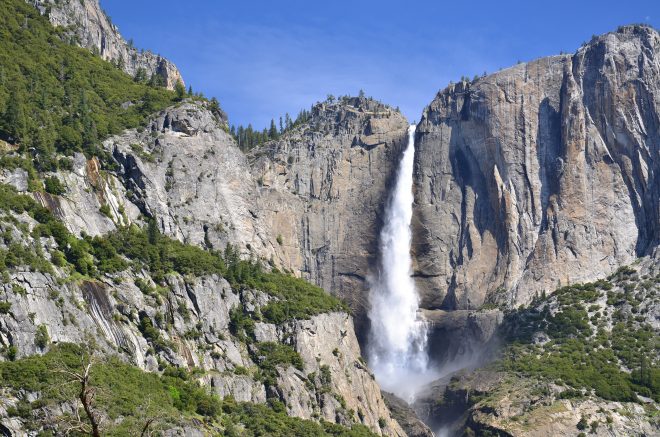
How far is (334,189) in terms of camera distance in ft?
476

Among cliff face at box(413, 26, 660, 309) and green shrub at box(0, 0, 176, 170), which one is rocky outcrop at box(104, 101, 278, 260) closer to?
green shrub at box(0, 0, 176, 170)

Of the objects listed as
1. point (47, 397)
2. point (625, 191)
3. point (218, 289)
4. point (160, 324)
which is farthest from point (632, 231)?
point (47, 397)

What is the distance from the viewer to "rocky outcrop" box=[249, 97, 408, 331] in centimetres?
13988

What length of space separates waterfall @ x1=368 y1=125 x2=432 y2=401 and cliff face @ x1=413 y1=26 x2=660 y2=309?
1827 mm

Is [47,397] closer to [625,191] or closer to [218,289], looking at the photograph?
[218,289]

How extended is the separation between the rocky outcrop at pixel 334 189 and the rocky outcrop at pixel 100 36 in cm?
2068

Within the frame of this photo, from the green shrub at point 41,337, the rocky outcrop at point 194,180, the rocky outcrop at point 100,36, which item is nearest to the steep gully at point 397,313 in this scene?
the rocky outcrop at point 194,180

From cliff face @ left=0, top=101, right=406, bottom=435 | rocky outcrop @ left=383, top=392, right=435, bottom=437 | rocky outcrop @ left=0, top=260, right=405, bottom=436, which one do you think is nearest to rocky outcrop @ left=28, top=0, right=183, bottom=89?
cliff face @ left=0, top=101, right=406, bottom=435

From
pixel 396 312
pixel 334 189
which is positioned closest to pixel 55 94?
pixel 334 189

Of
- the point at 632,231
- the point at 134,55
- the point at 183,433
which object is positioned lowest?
the point at 183,433

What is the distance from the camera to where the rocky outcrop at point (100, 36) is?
465 feet

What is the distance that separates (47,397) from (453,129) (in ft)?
279

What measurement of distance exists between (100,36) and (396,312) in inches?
2168

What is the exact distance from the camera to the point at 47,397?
237 ft
